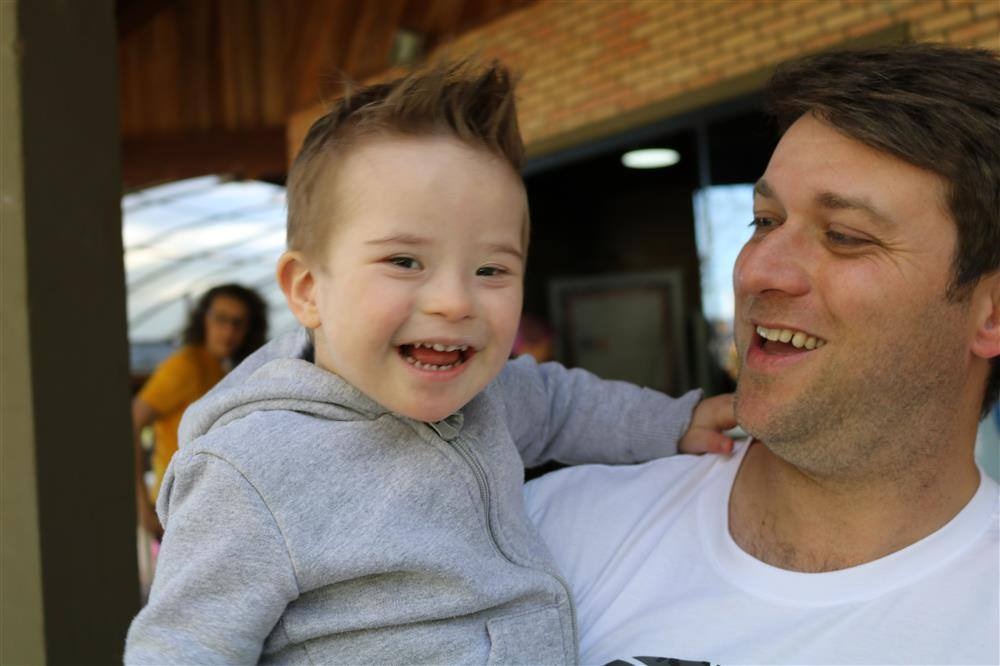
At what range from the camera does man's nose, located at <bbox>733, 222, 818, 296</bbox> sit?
58.7 inches

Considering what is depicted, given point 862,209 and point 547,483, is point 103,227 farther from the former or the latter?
point 862,209

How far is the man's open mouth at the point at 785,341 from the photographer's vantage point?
149 cm

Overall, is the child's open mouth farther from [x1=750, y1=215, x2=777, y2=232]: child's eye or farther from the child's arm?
[x1=750, y1=215, x2=777, y2=232]: child's eye

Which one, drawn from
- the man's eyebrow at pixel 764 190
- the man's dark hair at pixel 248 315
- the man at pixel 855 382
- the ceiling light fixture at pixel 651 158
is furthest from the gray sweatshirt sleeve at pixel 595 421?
the ceiling light fixture at pixel 651 158

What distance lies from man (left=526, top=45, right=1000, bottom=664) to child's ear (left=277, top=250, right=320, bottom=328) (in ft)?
2.13

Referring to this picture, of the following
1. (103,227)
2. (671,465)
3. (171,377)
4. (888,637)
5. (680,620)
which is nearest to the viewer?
(888,637)

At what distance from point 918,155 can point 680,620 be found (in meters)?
0.84

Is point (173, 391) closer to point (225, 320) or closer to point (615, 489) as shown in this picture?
point (225, 320)

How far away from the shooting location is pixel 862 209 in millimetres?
1465

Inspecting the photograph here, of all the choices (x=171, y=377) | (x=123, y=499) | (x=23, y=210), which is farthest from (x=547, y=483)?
(x=171, y=377)

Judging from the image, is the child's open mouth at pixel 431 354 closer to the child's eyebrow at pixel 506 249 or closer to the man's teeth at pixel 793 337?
the child's eyebrow at pixel 506 249

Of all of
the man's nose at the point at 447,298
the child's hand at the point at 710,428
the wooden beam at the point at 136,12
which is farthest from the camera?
the wooden beam at the point at 136,12

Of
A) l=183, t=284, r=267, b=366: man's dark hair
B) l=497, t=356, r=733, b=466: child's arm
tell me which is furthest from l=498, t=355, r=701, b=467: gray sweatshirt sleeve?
l=183, t=284, r=267, b=366: man's dark hair

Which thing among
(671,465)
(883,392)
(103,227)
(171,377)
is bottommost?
(171,377)
